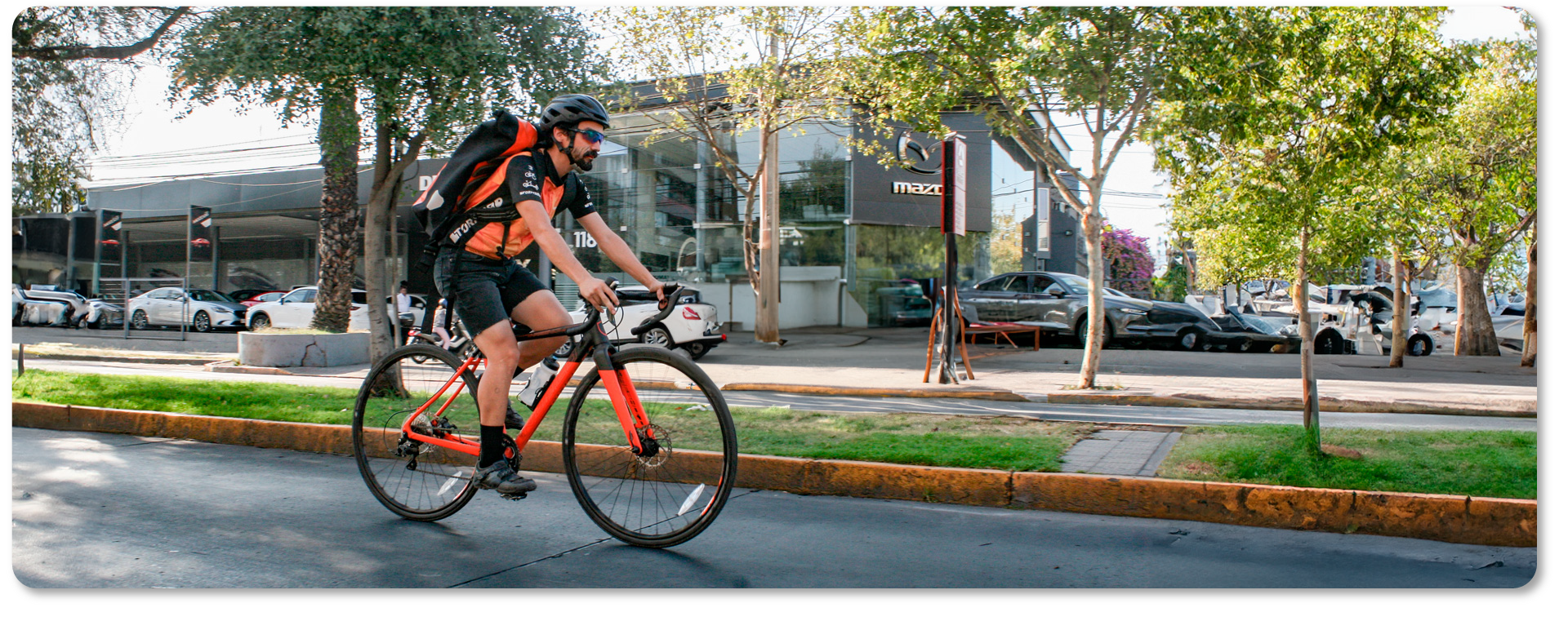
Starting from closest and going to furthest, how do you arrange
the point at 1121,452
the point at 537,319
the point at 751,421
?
the point at 537,319 < the point at 1121,452 < the point at 751,421

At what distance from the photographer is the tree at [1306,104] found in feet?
20.2

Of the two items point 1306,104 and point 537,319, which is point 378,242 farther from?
point 1306,104

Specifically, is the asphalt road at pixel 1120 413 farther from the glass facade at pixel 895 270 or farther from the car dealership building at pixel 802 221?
the glass facade at pixel 895 270

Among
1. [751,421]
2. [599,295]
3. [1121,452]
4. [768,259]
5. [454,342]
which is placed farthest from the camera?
[768,259]

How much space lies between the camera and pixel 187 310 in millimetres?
25703

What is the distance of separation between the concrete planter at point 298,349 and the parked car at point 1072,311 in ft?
33.3

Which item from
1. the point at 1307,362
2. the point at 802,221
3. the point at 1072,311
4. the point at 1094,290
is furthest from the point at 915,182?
the point at 1307,362

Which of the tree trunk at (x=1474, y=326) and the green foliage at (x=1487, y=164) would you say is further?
the tree trunk at (x=1474, y=326)

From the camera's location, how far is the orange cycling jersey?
12.0 feet

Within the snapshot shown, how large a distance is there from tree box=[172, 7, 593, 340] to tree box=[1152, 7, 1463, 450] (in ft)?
18.1

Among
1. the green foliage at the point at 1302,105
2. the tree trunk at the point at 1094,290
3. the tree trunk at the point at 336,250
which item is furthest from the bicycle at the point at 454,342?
the tree trunk at the point at 336,250

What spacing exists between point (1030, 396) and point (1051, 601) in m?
7.18

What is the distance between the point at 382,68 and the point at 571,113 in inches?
192

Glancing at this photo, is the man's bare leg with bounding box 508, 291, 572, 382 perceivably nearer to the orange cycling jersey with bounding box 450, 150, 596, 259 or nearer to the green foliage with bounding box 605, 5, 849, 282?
the orange cycling jersey with bounding box 450, 150, 596, 259
